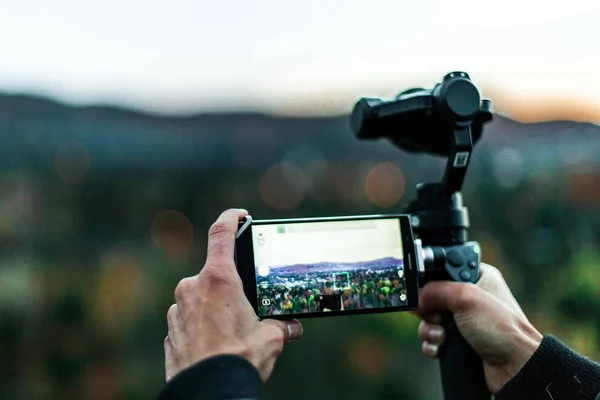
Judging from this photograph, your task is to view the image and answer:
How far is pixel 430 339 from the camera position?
3.18ft

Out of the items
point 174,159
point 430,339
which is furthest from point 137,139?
point 430,339

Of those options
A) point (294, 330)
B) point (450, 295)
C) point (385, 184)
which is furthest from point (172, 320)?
point (385, 184)

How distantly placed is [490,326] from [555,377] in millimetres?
111

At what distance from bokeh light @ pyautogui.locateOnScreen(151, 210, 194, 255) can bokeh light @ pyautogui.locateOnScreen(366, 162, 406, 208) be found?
0.77 m

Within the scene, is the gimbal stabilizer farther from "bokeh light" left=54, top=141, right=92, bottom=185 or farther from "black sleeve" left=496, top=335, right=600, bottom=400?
"bokeh light" left=54, top=141, right=92, bottom=185

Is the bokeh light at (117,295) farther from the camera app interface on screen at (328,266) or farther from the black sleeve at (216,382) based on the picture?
the black sleeve at (216,382)

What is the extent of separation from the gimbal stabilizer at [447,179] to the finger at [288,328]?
0.77 feet

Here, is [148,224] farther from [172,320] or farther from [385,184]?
[172,320]

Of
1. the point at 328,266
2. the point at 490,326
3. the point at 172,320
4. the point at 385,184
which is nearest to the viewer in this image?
the point at 172,320

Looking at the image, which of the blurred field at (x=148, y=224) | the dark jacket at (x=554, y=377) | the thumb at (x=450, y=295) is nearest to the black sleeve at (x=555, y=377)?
the dark jacket at (x=554, y=377)

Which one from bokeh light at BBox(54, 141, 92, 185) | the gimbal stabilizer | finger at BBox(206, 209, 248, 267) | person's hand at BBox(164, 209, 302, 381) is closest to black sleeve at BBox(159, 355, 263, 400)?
person's hand at BBox(164, 209, 302, 381)

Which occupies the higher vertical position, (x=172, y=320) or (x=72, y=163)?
(x=72, y=163)

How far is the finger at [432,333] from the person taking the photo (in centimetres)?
95

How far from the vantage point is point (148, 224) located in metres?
2.60
